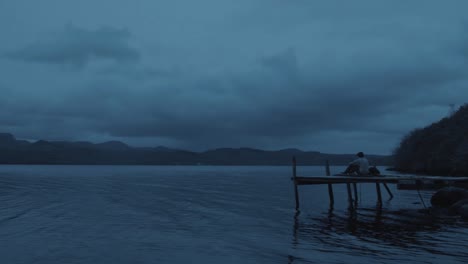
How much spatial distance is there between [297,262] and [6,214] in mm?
24405

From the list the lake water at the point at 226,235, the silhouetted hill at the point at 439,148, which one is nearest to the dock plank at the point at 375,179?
the lake water at the point at 226,235

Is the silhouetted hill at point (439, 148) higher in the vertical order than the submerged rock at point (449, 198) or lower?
higher

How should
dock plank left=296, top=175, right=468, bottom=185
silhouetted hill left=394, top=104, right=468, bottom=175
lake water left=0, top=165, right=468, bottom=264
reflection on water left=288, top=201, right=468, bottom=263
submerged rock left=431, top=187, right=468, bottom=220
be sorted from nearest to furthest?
1. lake water left=0, top=165, right=468, bottom=264
2. reflection on water left=288, top=201, right=468, bottom=263
3. dock plank left=296, top=175, right=468, bottom=185
4. submerged rock left=431, top=187, right=468, bottom=220
5. silhouetted hill left=394, top=104, right=468, bottom=175

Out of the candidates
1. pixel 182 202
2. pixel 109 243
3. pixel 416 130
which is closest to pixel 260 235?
pixel 109 243

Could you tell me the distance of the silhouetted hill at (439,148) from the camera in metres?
75.4

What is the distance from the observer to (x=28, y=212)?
32344mm

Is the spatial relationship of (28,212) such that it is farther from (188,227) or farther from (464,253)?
(464,253)

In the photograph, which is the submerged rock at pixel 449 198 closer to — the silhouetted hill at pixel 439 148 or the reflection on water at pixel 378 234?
the reflection on water at pixel 378 234

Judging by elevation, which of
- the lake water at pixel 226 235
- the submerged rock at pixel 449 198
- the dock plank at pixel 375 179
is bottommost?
the lake water at pixel 226 235

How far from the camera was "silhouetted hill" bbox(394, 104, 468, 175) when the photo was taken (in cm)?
7544

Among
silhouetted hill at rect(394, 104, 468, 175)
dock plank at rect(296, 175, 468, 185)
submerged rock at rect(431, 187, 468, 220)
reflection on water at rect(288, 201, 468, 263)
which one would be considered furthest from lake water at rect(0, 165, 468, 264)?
silhouetted hill at rect(394, 104, 468, 175)

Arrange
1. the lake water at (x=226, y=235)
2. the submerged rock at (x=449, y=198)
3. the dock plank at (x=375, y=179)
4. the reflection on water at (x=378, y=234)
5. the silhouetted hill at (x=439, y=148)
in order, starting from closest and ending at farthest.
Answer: the lake water at (x=226, y=235)
the reflection on water at (x=378, y=234)
the dock plank at (x=375, y=179)
the submerged rock at (x=449, y=198)
the silhouetted hill at (x=439, y=148)

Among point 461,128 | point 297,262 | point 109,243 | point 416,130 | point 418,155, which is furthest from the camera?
point 416,130

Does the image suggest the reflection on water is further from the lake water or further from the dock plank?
the dock plank
